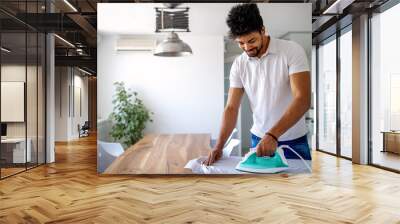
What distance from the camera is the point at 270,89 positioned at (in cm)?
440

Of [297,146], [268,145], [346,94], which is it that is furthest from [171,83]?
[346,94]

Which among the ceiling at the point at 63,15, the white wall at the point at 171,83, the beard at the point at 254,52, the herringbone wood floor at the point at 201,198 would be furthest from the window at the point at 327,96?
the beard at the point at 254,52

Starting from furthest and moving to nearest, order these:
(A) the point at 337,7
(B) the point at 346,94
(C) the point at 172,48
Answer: (B) the point at 346,94, (A) the point at 337,7, (C) the point at 172,48

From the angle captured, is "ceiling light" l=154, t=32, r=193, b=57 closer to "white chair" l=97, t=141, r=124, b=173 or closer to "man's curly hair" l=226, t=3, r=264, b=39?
"white chair" l=97, t=141, r=124, b=173

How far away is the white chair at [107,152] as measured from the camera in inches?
215

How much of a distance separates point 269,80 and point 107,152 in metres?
2.42

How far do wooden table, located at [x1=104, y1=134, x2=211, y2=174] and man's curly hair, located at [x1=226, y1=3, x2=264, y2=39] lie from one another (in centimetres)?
205

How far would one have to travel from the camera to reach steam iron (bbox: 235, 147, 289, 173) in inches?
163

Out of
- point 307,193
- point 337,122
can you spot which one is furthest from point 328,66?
point 307,193

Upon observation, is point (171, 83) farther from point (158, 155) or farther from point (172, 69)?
point (158, 155)

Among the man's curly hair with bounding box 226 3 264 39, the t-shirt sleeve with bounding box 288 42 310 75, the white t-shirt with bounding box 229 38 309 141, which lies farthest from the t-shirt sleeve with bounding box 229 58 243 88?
the man's curly hair with bounding box 226 3 264 39

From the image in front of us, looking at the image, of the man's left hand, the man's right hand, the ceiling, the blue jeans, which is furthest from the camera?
the ceiling

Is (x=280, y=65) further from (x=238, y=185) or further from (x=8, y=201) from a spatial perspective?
(x=8, y=201)

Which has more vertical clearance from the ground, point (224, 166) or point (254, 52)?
point (254, 52)
